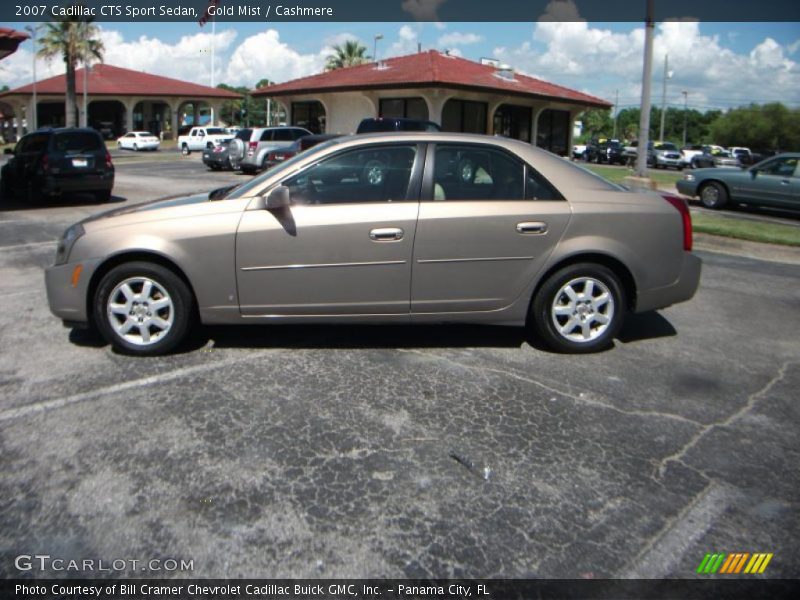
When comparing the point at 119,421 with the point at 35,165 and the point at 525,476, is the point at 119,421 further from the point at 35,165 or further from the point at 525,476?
the point at 35,165

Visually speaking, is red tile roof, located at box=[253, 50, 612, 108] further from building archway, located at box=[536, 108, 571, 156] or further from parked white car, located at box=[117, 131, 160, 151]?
parked white car, located at box=[117, 131, 160, 151]

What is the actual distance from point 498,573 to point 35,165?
14.6 metres

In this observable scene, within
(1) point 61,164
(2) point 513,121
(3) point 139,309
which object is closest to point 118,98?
(2) point 513,121

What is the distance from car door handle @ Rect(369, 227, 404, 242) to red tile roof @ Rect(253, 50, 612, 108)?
24.8m

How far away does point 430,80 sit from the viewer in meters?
28.5

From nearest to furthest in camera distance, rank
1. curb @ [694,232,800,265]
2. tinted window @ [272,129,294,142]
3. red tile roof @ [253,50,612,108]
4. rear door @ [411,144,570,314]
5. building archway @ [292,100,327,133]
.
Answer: rear door @ [411,144,570,314]
curb @ [694,232,800,265]
tinted window @ [272,129,294,142]
red tile roof @ [253,50,612,108]
building archway @ [292,100,327,133]

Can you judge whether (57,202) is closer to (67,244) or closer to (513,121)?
(67,244)

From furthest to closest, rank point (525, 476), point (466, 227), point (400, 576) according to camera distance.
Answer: point (466, 227), point (525, 476), point (400, 576)

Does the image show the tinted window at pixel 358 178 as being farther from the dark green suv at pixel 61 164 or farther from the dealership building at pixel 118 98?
the dealership building at pixel 118 98

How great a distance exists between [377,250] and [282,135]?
72.6 feet

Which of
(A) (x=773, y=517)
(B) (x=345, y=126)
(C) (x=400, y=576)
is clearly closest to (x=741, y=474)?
(A) (x=773, y=517)

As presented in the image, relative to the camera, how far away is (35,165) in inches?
572

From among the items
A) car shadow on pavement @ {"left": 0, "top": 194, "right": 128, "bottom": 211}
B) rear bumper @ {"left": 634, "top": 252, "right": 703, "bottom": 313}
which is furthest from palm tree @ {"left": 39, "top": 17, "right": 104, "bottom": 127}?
rear bumper @ {"left": 634, "top": 252, "right": 703, "bottom": 313}

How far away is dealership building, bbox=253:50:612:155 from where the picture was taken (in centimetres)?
3036
